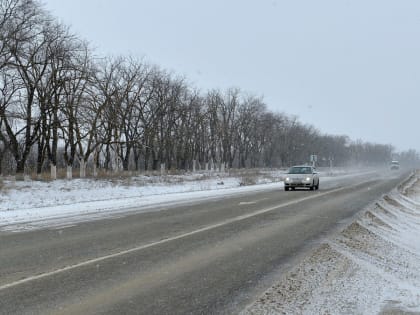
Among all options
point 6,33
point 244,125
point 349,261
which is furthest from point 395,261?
point 244,125

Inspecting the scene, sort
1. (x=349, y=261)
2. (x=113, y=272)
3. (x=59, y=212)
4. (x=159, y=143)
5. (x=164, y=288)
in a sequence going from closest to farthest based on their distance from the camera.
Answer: (x=164, y=288)
(x=113, y=272)
(x=349, y=261)
(x=59, y=212)
(x=159, y=143)

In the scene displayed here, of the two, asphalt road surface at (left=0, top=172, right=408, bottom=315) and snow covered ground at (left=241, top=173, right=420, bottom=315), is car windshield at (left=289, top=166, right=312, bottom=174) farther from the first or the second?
snow covered ground at (left=241, top=173, right=420, bottom=315)

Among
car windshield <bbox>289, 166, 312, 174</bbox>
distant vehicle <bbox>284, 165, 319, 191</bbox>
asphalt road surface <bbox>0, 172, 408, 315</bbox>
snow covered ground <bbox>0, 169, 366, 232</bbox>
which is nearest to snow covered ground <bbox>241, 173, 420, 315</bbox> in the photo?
asphalt road surface <bbox>0, 172, 408, 315</bbox>

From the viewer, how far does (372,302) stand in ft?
17.7

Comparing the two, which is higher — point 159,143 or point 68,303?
point 159,143

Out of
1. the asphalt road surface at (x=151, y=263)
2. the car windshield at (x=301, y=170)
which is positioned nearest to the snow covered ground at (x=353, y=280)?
the asphalt road surface at (x=151, y=263)

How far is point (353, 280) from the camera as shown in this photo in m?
6.48

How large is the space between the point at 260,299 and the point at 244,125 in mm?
91422

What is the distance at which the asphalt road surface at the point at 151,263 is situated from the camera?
5379mm

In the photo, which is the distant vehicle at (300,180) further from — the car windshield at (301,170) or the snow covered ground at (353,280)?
the snow covered ground at (353,280)

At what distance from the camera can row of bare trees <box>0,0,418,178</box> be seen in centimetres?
3594

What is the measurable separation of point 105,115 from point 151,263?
41.9 metres

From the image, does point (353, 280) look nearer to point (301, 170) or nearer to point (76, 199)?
point (76, 199)

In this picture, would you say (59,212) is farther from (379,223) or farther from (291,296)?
(291,296)
